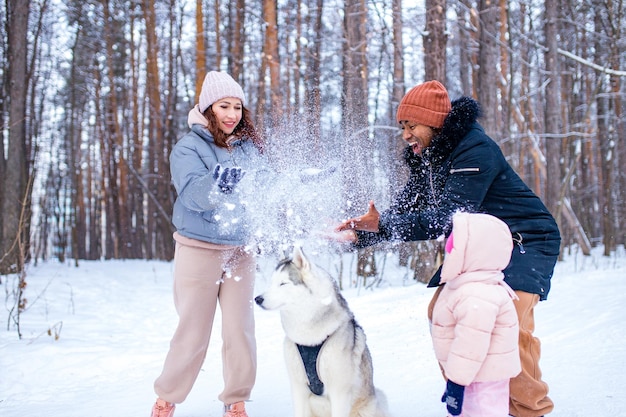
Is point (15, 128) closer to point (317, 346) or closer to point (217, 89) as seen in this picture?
point (217, 89)

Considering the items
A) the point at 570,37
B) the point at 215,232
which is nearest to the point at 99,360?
the point at 215,232

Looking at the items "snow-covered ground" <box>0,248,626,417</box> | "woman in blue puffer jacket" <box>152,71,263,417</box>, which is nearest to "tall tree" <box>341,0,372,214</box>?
"snow-covered ground" <box>0,248,626,417</box>

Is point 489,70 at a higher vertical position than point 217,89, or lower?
higher

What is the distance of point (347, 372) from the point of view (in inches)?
112

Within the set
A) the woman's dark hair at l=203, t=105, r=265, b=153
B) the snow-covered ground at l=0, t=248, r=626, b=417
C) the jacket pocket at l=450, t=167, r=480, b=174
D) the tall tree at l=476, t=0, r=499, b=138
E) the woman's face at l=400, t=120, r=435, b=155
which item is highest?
the tall tree at l=476, t=0, r=499, b=138

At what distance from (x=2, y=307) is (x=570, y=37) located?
2090 centimetres

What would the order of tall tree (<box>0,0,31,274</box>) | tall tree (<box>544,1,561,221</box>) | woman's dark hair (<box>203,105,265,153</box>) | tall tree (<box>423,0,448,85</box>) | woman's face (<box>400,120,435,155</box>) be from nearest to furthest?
woman's face (<box>400,120,435,155</box>), woman's dark hair (<box>203,105,265,153</box>), tall tree (<box>423,0,448,85</box>), tall tree (<box>0,0,31,274</box>), tall tree (<box>544,1,561,221</box>)

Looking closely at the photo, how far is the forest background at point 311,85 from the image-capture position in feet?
28.9

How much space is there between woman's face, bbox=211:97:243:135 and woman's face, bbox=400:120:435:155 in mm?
1163

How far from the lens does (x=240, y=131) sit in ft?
11.4

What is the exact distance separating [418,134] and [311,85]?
936cm

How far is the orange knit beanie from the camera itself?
2850 millimetres

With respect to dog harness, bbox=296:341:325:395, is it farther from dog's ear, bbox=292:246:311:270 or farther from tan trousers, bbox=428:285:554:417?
tan trousers, bbox=428:285:554:417

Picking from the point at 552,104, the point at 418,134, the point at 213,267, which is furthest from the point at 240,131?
the point at 552,104
